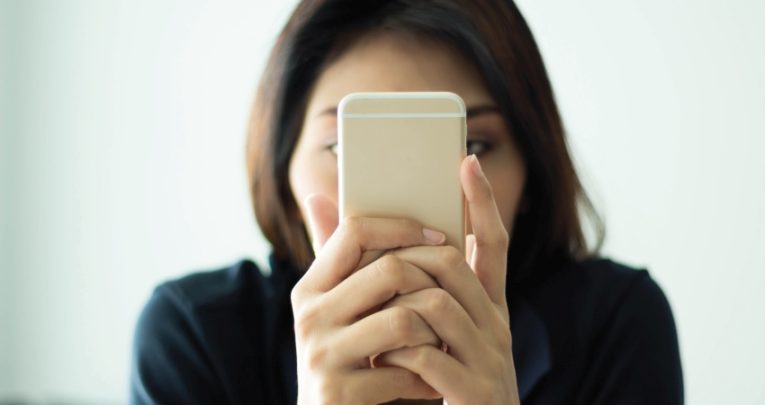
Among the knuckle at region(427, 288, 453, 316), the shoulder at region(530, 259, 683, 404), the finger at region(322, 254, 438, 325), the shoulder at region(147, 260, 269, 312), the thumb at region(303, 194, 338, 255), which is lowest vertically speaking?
the shoulder at region(530, 259, 683, 404)

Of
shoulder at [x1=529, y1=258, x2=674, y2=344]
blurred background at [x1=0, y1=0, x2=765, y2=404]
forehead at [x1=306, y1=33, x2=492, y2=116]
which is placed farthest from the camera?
blurred background at [x1=0, y1=0, x2=765, y2=404]

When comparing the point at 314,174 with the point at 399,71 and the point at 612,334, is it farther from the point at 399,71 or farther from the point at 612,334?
the point at 612,334

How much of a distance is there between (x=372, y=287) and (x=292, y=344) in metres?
0.37

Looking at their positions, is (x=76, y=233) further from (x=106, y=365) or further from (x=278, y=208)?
(x=278, y=208)

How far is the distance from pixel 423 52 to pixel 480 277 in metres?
0.30

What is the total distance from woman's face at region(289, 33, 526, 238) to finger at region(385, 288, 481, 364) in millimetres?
288

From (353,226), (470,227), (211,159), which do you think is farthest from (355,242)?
(211,159)

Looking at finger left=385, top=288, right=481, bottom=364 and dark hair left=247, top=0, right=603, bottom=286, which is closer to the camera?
finger left=385, top=288, right=481, bottom=364

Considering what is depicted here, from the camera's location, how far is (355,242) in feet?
1.72

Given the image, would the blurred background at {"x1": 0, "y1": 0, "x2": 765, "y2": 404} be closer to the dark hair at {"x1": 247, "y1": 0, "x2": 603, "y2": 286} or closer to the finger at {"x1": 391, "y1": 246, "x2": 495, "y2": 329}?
the dark hair at {"x1": 247, "y1": 0, "x2": 603, "y2": 286}

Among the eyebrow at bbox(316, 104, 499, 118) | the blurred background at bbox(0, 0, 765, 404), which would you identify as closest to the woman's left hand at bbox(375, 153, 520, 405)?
the eyebrow at bbox(316, 104, 499, 118)

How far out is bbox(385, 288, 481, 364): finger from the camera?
0.51m

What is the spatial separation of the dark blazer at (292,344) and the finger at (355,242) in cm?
34

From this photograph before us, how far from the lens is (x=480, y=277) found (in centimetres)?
58
